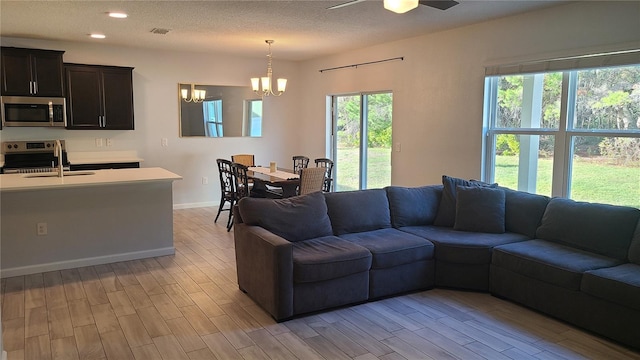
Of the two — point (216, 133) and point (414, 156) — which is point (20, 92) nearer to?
point (216, 133)

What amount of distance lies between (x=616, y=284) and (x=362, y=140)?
4.79 m

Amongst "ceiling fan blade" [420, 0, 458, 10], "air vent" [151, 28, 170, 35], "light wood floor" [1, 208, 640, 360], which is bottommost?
"light wood floor" [1, 208, 640, 360]

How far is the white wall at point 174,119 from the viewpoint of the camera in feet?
22.1

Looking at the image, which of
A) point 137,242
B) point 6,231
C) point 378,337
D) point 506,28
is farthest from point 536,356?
point 6,231

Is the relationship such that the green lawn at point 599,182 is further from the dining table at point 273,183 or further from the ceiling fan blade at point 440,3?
the dining table at point 273,183

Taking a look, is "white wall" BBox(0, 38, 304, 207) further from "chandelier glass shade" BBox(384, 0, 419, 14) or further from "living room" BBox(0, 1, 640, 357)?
"chandelier glass shade" BBox(384, 0, 419, 14)

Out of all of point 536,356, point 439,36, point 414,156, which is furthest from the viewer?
point 414,156

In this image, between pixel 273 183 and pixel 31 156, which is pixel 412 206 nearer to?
pixel 273 183

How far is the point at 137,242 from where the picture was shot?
16.3 feet

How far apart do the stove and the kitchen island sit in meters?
1.54

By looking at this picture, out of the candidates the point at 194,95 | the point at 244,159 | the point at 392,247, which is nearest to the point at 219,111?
the point at 194,95

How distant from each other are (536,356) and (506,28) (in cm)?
349

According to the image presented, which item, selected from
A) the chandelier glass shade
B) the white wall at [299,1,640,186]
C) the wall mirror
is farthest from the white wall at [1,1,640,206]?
the chandelier glass shade

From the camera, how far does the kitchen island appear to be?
4.35m
